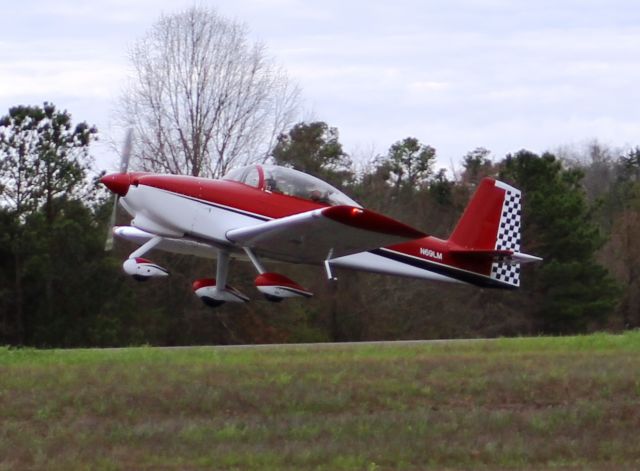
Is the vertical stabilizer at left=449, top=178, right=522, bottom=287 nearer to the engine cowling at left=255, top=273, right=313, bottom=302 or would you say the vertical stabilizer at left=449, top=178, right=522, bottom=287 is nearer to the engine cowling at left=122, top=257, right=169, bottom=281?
the engine cowling at left=255, top=273, right=313, bottom=302

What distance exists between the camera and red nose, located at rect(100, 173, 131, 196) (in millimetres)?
19812

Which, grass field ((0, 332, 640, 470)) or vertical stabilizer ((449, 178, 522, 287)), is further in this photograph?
vertical stabilizer ((449, 178, 522, 287))

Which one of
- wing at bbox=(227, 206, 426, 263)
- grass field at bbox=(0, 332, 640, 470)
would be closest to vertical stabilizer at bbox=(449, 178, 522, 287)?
wing at bbox=(227, 206, 426, 263)

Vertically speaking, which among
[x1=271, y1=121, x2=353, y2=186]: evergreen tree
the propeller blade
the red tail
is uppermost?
[x1=271, y1=121, x2=353, y2=186]: evergreen tree

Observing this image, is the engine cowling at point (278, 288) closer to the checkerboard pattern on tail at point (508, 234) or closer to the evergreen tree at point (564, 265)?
the checkerboard pattern on tail at point (508, 234)

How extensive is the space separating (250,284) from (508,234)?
15538 millimetres

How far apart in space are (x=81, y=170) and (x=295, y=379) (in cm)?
2783

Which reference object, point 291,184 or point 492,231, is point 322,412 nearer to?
point 291,184

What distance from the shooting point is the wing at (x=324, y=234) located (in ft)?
59.7

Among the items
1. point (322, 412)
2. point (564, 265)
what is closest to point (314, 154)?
point (564, 265)

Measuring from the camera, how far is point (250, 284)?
A: 36781mm

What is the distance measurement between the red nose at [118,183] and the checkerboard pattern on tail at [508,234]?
7.22 m

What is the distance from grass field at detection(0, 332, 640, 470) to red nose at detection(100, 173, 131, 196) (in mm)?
5654

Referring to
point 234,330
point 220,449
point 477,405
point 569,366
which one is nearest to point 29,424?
point 220,449
